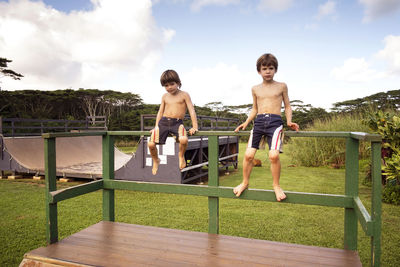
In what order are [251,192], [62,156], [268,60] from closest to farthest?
[268,60] < [251,192] < [62,156]

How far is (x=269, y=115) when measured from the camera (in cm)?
234

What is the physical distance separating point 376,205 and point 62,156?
879 cm

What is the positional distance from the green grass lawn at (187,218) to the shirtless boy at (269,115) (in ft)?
5.76

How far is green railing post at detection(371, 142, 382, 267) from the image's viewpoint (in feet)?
5.42

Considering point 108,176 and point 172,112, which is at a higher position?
point 172,112

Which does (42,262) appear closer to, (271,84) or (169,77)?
(169,77)

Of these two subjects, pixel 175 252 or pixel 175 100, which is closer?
pixel 175 252

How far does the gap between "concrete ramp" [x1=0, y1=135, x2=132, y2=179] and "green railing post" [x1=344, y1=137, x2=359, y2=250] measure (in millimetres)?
5479

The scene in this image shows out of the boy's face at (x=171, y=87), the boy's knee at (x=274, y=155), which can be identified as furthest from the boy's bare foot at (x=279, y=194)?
the boy's face at (x=171, y=87)

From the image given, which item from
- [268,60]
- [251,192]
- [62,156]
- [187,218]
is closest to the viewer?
[268,60]

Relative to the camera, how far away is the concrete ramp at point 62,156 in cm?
750

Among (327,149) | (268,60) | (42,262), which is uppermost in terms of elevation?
(268,60)

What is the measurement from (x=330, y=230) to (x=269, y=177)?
4124 millimetres

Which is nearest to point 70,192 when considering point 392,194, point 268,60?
point 268,60
